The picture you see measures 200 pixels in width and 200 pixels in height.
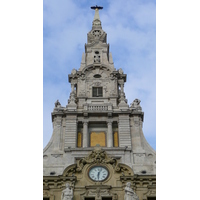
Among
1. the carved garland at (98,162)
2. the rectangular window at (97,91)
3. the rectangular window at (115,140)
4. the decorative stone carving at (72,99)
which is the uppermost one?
the rectangular window at (97,91)

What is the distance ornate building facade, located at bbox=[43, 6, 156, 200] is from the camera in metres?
24.1

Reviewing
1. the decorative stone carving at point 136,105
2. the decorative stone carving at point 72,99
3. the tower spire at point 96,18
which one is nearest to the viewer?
the decorative stone carving at point 136,105

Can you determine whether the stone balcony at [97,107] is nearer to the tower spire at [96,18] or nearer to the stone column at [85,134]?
the stone column at [85,134]

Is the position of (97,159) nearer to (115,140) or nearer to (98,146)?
(98,146)

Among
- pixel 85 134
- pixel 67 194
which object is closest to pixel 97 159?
pixel 85 134

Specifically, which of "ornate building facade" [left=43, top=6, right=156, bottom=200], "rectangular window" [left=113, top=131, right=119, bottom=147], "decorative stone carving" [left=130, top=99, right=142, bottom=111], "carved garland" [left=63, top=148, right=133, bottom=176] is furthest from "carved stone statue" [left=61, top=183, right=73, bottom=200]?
"decorative stone carving" [left=130, top=99, right=142, bottom=111]

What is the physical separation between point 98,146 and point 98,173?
2044mm

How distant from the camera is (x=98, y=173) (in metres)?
25.0

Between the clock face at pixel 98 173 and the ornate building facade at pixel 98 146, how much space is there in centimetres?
7

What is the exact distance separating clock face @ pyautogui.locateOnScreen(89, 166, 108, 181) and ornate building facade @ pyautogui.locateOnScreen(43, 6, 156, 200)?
0.07 meters

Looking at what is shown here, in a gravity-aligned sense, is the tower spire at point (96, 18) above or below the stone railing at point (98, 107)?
above

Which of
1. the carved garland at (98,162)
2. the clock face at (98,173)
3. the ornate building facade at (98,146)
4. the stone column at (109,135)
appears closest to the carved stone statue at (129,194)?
the ornate building facade at (98,146)

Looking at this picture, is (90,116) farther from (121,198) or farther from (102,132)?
(121,198)

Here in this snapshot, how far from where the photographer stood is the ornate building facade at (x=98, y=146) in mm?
24094
